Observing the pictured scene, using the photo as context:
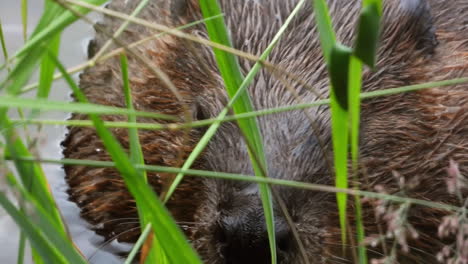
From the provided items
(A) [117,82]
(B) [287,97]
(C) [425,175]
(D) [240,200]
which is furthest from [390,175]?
(A) [117,82]

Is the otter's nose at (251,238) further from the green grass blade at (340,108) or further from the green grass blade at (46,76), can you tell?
the green grass blade at (46,76)

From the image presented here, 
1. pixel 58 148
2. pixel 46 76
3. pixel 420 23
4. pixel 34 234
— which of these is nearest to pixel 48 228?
pixel 34 234

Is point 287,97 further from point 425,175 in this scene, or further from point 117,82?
point 117,82

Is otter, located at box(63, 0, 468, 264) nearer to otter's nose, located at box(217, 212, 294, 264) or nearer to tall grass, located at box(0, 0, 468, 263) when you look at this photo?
otter's nose, located at box(217, 212, 294, 264)

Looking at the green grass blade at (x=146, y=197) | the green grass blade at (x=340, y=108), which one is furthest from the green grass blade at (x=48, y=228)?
the green grass blade at (x=340, y=108)

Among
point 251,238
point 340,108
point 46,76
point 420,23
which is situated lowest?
point 251,238

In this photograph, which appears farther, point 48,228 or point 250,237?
point 250,237

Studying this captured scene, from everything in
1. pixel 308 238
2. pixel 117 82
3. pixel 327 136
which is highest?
pixel 117 82

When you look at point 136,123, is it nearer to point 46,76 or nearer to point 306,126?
point 46,76
